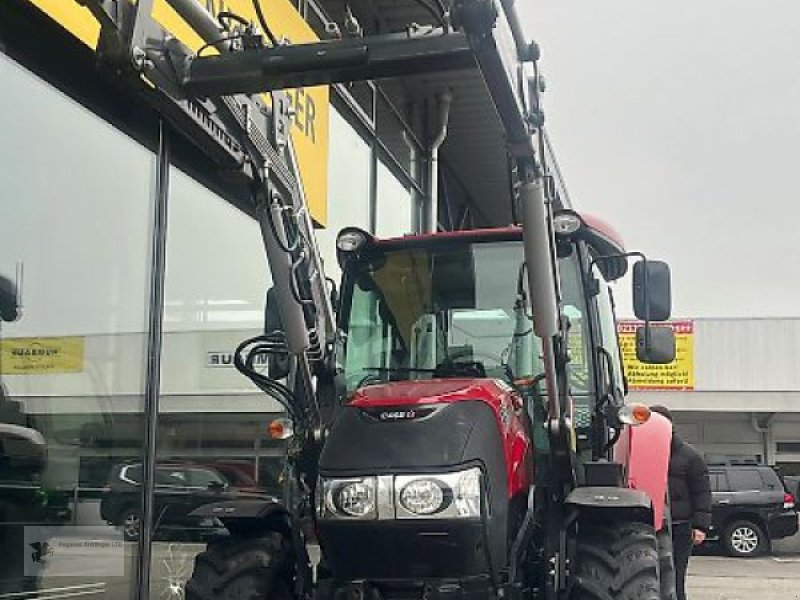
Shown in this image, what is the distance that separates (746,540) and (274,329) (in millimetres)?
15037

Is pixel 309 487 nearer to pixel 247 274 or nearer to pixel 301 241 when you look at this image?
pixel 301 241

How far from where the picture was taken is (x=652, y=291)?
16.0ft

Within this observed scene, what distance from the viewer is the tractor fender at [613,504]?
13.7 feet

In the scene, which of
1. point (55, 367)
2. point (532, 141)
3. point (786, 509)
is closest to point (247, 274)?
point (55, 367)

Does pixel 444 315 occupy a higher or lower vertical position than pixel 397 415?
higher

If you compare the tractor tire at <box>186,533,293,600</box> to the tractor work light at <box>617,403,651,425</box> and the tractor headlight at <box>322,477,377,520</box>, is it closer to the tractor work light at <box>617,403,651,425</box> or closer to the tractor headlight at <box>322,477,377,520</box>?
the tractor headlight at <box>322,477,377,520</box>

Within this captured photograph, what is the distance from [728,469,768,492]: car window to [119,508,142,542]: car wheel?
14.4 m

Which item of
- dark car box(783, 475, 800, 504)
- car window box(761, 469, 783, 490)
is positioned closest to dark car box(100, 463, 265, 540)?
car window box(761, 469, 783, 490)

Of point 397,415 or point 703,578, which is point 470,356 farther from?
point 703,578

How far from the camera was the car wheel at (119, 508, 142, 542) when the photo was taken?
5957 mm

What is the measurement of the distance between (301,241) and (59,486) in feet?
6.05

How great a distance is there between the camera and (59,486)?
539cm

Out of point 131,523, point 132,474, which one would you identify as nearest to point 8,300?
point 132,474

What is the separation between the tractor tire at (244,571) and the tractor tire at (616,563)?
3.98 ft
